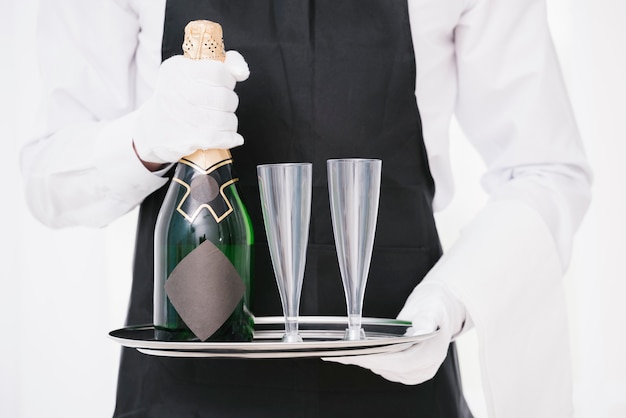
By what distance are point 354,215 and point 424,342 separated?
0.17 metres

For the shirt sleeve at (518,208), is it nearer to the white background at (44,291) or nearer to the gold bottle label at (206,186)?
the gold bottle label at (206,186)

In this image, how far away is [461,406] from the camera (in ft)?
3.38

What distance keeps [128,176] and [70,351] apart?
135cm

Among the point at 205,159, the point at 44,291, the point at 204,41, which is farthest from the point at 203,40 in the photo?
the point at 44,291

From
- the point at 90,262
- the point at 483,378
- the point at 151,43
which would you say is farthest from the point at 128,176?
the point at 90,262

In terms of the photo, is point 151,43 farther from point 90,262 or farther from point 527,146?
point 90,262

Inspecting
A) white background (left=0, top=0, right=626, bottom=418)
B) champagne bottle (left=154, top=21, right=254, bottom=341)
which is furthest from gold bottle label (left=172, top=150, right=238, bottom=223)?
white background (left=0, top=0, right=626, bottom=418)

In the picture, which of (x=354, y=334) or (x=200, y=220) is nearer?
(x=354, y=334)

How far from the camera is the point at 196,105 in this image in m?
0.81

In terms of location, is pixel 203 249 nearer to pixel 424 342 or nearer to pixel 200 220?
pixel 200 220

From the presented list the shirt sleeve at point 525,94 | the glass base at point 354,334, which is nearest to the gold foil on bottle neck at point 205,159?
the glass base at point 354,334

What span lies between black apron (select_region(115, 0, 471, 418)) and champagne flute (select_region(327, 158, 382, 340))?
0.19 metres

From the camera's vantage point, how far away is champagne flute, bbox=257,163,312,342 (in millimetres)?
723

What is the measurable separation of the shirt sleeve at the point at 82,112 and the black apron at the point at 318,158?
0.08m
